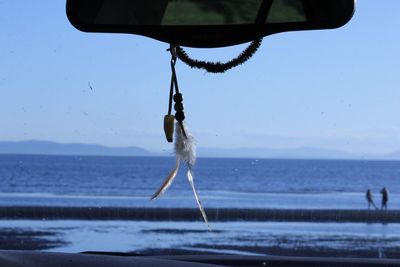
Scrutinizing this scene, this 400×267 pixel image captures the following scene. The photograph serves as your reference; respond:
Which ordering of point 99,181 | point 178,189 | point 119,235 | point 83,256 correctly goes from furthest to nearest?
point 99,181 < point 178,189 < point 119,235 < point 83,256

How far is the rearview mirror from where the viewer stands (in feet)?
6.15

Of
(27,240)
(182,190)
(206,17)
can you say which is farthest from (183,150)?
(182,190)

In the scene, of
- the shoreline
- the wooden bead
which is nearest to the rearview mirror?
the wooden bead

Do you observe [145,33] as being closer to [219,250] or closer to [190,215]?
[219,250]

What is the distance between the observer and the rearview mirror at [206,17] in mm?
1873

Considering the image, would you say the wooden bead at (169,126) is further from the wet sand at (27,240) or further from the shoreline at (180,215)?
the shoreline at (180,215)

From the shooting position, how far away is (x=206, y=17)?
188cm

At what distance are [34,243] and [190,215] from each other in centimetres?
908

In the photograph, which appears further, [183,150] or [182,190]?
[182,190]

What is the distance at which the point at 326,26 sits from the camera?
200 centimetres

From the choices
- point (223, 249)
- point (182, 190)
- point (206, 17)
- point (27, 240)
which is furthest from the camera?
point (182, 190)

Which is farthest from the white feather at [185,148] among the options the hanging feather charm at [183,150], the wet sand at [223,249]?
the wet sand at [223,249]

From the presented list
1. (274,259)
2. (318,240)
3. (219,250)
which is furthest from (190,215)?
(274,259)

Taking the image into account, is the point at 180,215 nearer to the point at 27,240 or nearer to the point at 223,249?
the point at 223,249
